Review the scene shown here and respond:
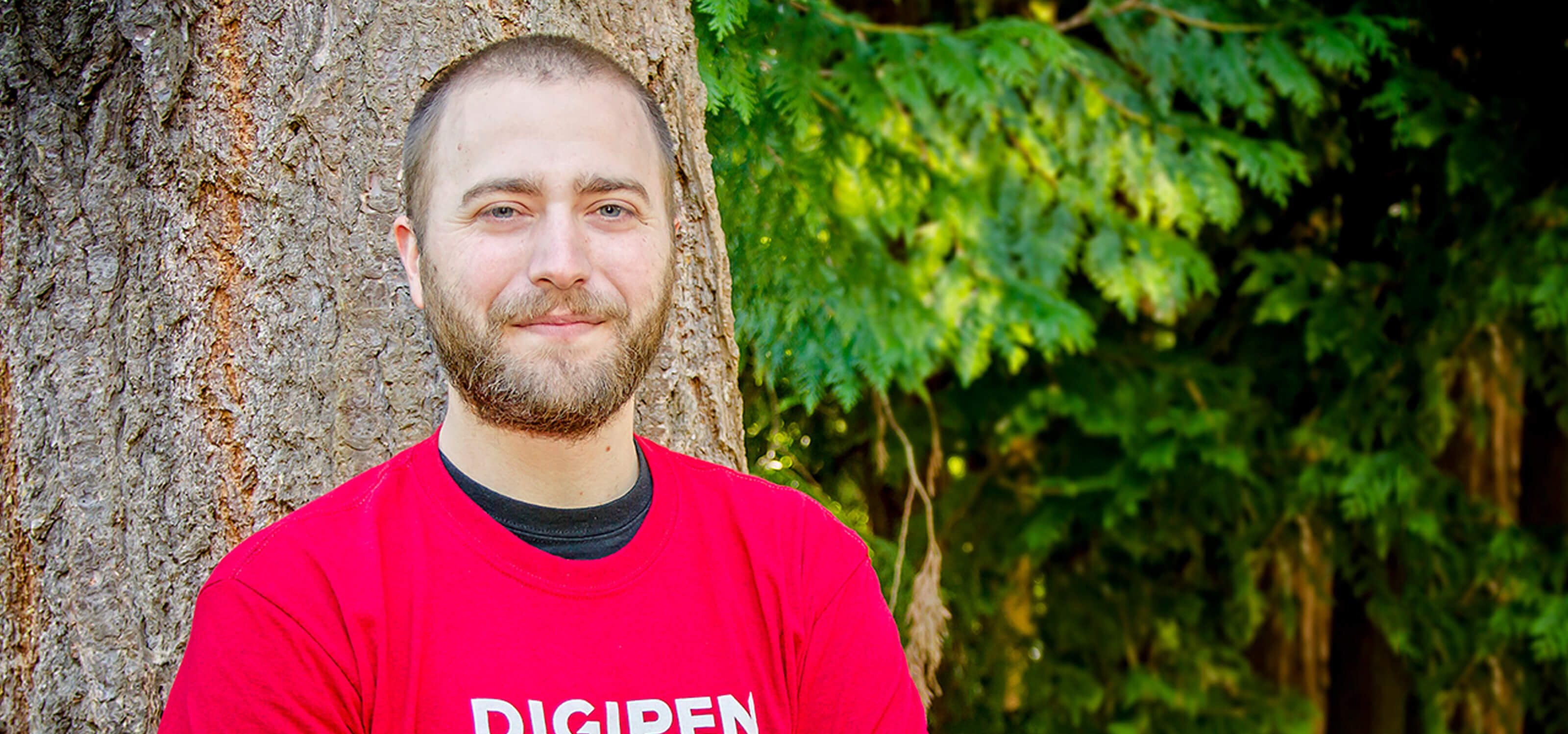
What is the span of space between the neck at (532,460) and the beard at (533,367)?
0.02m

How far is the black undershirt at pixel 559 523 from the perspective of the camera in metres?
1.54

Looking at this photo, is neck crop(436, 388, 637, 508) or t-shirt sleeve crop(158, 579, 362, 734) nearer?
t-shirt sleeve crop(158, 579, 362, 734)

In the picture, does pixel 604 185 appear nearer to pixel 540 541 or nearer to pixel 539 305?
pixel 539 305

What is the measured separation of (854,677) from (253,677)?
2.40 ft

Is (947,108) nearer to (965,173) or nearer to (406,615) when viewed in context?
(965,173)

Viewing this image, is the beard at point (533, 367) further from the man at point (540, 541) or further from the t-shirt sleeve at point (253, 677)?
the t-shirt sleeve at point (253, 677)

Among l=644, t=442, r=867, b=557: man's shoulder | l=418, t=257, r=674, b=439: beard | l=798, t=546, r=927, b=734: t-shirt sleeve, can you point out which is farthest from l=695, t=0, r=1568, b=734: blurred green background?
l=418, t=257, r=674, b=439: beard

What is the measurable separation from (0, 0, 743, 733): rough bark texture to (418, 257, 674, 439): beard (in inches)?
15.6

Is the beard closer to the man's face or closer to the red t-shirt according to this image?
the man's face

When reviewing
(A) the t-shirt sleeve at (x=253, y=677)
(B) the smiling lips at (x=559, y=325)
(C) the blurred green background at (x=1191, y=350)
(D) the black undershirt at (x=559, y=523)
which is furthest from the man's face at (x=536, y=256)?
(C) the blurred green background at (x=1191, y=350)

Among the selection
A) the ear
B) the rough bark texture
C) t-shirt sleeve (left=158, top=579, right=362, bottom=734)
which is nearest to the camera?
t-shirt sleeve (left=158, top=579, right=362, bottom=734)

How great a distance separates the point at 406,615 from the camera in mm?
1416

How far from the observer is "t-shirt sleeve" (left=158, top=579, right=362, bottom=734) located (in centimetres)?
128

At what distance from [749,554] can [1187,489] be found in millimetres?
3493
